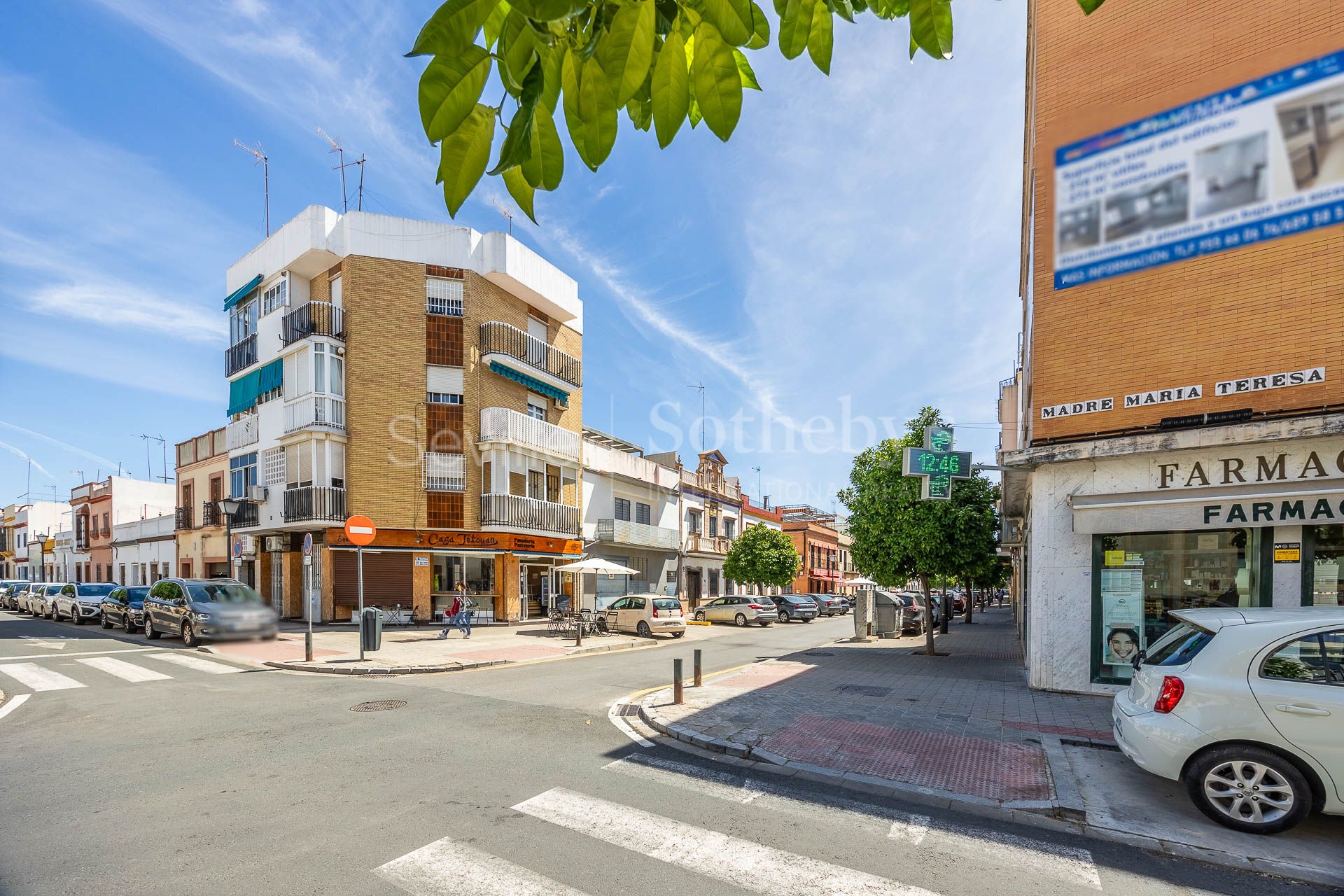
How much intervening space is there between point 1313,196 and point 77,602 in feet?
113

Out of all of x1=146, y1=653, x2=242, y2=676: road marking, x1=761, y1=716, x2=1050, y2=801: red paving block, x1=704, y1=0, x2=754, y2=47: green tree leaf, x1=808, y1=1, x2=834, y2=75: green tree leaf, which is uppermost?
x1=808, y1=1, x2=834, y2=75: green tree leaf

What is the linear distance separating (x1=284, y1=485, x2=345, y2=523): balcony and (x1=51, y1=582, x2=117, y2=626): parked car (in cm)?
2540

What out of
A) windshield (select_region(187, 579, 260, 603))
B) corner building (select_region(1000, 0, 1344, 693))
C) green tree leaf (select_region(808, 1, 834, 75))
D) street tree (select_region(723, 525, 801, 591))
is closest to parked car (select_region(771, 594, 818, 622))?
street tree (select_region(723, 525, 801, 591))

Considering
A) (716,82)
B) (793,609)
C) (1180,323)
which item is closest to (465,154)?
(716,82)

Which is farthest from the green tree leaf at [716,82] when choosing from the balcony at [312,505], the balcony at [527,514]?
the balcony at [527,514]

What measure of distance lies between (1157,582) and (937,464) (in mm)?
4779

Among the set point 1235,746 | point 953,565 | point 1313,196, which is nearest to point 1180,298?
point 1313,196

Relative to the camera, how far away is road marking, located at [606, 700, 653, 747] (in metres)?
8.04

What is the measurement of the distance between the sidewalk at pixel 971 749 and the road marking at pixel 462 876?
3.42 meters

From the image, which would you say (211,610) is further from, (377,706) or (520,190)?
(377,706)

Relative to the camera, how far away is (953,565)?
17.1 m

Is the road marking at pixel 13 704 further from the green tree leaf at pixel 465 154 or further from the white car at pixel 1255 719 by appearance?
the white car at pixel 1255 719

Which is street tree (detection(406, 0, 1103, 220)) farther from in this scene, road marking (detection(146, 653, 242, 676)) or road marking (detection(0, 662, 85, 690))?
road marking (detection(146, 653, 242, 676))

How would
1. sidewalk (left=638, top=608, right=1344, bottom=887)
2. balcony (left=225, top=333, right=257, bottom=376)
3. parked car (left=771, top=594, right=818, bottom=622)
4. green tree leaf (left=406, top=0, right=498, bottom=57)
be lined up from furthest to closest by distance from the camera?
1. parked car (left=771, top=594, right=818, bottom=622)
2. sidewalk (left=638, top=608, right=1344, bottom=887)
3. balcony (left=225, top=333, right=257, bottom=376)
4. green tree leaf (left=406, top=0, right=498, bottom=57)
